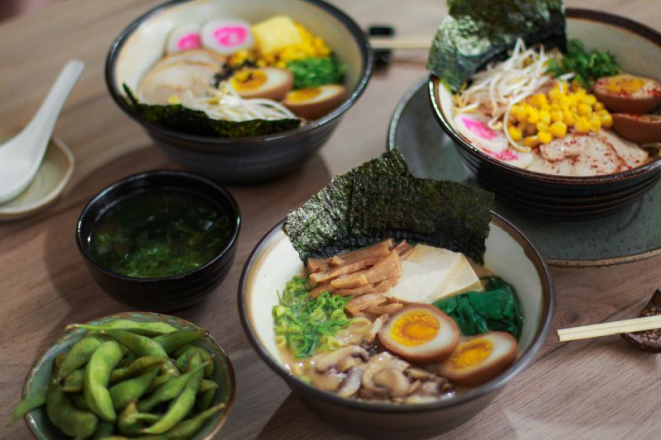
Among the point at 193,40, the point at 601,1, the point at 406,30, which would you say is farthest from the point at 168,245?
the point at 601,1

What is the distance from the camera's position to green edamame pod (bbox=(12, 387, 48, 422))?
1.43 metres

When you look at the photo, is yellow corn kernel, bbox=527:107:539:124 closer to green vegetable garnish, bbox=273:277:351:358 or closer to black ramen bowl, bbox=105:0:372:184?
black ramen bowl, bbox=105:0:372:184

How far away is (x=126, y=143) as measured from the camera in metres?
2.42

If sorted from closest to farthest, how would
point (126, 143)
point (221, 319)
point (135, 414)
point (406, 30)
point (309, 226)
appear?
point (135, 414)
point (309, 226)
point (221, 319)
point (126, 143)
point (406, 30)

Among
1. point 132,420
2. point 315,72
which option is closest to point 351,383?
point 132,420

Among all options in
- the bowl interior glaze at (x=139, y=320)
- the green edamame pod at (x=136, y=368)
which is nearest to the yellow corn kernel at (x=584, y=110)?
the bowl interior glaze at (x=139, y=320)

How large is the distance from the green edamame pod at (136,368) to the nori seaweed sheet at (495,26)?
51.1 inches

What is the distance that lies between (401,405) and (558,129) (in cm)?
112

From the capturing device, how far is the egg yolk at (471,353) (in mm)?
1489

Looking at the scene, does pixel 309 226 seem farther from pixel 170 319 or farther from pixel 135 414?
pixel 135 414

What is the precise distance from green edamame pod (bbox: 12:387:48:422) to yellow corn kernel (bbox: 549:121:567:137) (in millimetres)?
1490

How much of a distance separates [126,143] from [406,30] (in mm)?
1147

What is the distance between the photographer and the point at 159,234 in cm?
191

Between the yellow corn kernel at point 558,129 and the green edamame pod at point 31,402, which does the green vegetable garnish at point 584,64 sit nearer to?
the yellow corn kernel at point 558,129
